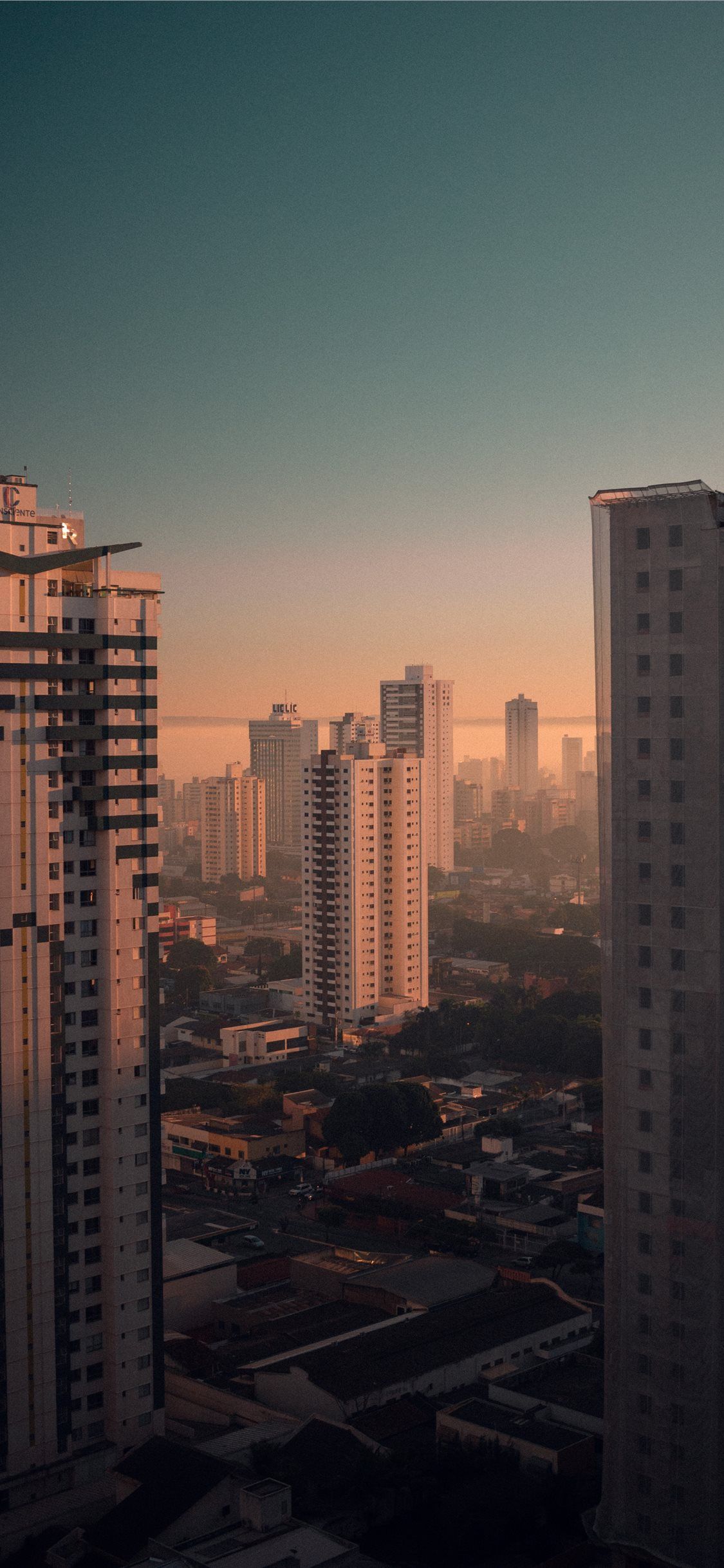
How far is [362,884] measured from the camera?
94.1ft

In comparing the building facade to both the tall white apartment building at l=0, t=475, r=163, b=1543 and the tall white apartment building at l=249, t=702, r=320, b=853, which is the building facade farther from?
the tall white apartment building at l=0, t=475, r=163, b=1543

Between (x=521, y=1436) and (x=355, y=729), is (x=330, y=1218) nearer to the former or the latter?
(x=521, y=1436)

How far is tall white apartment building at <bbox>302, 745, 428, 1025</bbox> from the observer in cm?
2872

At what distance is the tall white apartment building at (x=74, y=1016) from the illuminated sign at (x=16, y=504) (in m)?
0.01

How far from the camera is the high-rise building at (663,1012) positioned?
931cm

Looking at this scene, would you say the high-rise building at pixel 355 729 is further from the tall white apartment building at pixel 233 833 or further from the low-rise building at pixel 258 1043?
the low-rise building at pixel 258 1043

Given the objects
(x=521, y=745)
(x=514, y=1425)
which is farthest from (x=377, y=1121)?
(x=521, y=745)

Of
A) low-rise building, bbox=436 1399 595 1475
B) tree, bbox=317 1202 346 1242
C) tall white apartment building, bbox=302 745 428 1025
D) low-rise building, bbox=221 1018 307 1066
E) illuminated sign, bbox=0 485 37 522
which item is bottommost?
tree, bbox=317 1202 346 1242

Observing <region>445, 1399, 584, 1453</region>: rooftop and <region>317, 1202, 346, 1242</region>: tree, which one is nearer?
<region>445, 1399, 584, 1453</region>: rooftop

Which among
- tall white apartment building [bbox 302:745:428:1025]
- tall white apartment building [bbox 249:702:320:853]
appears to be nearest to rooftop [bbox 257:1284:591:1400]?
tall white apartment building [bbox 302:745:428:1025]

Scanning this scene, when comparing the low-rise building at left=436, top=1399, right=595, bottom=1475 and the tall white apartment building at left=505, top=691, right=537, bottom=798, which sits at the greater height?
the tall white apartment building at left=505, top=691, right=537, bottom=798

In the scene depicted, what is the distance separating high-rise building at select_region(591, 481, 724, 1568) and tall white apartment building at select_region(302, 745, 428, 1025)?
18.9 meters

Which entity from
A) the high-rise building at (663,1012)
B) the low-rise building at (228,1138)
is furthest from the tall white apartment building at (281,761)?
the high-rise building at (663,1012)

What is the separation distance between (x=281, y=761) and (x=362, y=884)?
42.4 metres
